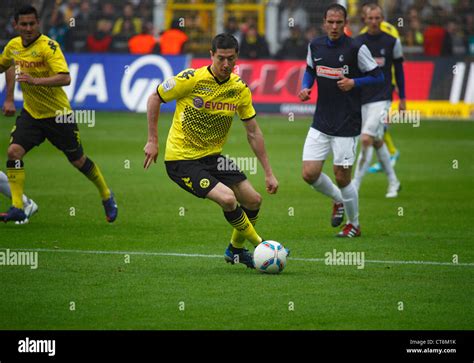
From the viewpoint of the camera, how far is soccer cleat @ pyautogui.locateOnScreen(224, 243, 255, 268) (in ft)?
33.0

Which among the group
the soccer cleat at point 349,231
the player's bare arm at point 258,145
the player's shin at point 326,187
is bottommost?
the soccer cleat at point 349,231

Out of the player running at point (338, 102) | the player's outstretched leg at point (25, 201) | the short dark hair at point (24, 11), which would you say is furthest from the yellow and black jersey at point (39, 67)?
the player running at point (338, 102)

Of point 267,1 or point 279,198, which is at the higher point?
point 267,1

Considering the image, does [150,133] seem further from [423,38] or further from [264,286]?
[423,38]

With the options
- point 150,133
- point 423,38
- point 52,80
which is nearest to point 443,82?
point 423,38

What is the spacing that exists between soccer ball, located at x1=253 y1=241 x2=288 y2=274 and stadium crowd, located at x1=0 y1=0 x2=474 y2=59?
19437 mm

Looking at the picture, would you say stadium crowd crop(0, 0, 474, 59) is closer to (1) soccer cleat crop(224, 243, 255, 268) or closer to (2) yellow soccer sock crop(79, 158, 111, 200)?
(2) yellow soccer sock crop(79, 158, 111, 200)

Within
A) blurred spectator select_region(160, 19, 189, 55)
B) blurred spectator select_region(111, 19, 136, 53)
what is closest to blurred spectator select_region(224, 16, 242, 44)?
blurred spectator select_region(160, 19, 189, 55)

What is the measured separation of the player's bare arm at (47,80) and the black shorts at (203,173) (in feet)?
9.03

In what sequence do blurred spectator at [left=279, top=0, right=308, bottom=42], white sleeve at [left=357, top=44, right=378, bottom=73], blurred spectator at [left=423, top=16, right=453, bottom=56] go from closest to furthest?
white sleeve at [left=357, top=44, right=378, bottom=73] < blurred spectator at [left=423, top=16, right=453, bottom=56] < blurred spectator at [left=279, top=0, right=308, bottom=42]

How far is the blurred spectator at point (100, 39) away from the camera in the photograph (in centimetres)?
2995

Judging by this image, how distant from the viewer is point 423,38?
29953 mm

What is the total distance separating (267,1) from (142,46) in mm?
5528

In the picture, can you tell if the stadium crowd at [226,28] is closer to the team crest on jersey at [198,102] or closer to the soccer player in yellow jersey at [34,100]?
the soccer player in yellow jersey at [34,100]
